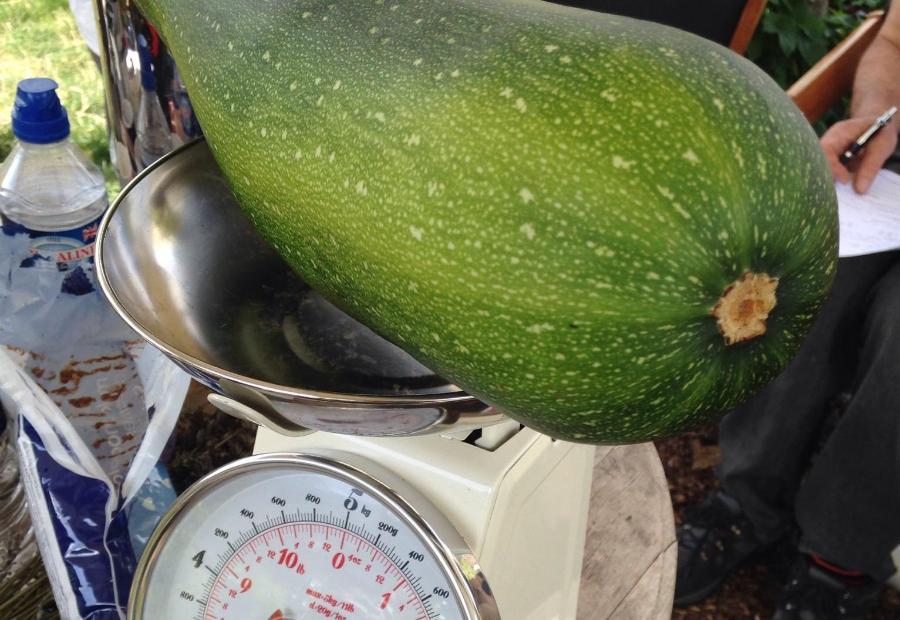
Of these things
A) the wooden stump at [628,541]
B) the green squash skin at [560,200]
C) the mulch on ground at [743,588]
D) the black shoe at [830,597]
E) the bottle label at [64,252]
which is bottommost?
the mulch on ground at [743,588]

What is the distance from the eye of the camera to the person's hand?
4.30 feet

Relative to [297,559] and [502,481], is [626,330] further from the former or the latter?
[297,559]

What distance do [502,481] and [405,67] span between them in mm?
294

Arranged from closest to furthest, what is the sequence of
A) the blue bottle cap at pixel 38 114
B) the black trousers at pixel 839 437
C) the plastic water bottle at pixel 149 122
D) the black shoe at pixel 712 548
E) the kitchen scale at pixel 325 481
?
the kitchen scale at pixel 325 481, the blue bottle cap at pixel 38 114, the plastic water bottle at pixel 149 122, the black trousers at pixel 839 437, the black shoe at pixel 712 548

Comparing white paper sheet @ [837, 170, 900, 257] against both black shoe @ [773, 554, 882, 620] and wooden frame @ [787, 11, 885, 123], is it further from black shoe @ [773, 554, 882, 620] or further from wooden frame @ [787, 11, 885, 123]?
black shoe @ [773, 554, 882, 620]

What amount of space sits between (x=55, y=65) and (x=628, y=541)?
218 cm

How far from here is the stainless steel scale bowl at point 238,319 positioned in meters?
0.60

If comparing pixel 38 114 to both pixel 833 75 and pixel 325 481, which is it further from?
pixel 833 75

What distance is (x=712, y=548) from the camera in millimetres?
1611

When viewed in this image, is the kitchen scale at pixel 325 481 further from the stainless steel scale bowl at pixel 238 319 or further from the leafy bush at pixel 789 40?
the leafy bush at pixel 789 40

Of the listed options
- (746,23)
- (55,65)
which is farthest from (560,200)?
(55,65)

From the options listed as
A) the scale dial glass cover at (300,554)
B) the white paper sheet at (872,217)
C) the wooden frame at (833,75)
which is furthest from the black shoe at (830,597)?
the scale dial glass cover at (300,554)

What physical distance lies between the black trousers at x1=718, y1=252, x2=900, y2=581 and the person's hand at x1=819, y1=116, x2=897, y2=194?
5.2 inches

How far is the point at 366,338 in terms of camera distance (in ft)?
2.43
